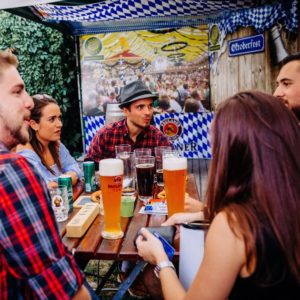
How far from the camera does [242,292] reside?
3.43ft

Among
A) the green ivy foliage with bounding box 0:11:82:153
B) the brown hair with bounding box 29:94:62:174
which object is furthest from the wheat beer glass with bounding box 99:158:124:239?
the green ivy foliage with bounding box 0:11:82:153

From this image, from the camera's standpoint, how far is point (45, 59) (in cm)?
684

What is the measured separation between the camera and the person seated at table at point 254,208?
98 cm

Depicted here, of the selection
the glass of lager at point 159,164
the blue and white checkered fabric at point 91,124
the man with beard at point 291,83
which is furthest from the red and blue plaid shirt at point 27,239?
the blue and white checkered fabric at point 91,124

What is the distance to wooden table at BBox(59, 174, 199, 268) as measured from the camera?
1357 millimetres

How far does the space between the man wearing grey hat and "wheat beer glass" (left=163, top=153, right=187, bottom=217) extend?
1.48m

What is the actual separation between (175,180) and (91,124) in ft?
16.9

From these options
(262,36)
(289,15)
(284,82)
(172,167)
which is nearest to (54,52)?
(262,36)

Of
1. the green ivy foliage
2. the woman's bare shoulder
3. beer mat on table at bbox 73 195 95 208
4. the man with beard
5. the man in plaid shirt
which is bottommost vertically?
beer mat on table at bbox 73 195 95 208

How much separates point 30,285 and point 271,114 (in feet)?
2.65

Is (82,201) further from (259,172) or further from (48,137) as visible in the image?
(259,172)

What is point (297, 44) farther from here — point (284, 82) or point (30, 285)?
point (30, 285)

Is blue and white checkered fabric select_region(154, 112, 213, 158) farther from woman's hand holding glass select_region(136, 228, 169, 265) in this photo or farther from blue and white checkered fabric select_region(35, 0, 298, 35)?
woman's hand holding glass select_region(136, 228, 169, 265)

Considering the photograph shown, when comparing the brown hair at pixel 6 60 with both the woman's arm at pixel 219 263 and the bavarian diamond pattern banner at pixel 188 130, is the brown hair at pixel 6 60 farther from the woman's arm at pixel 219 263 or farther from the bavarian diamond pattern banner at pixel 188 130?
the bavarian diamond pattern banner at pixel 188 130
